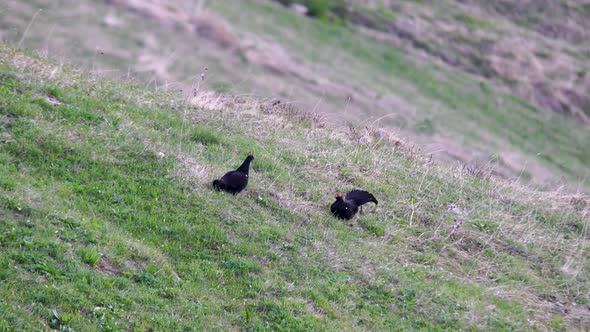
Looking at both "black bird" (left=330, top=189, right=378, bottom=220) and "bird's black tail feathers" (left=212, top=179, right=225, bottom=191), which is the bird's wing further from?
"black bird" (left=330, top=189, right=378, bottom=220)

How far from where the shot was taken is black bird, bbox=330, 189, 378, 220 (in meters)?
9.88

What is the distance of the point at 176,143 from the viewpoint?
35.4ft

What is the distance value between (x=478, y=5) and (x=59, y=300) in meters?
42.3

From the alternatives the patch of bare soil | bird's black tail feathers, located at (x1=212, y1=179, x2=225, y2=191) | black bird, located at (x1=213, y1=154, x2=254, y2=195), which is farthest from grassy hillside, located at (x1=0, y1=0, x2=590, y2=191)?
bird's black tail feathers, located at (x1=212, y1=179, x2=225, y2=191)

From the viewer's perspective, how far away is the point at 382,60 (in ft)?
115

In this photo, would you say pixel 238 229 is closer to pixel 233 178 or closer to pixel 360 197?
pixel 233 178

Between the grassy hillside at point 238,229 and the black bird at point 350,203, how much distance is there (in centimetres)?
16

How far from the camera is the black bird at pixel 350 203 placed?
9883mm

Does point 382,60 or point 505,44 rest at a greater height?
point 505,44

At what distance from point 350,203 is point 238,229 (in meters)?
1.77

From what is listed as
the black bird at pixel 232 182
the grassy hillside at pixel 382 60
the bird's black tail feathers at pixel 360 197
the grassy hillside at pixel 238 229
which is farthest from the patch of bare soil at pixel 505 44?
the black bird at pixel 232 182

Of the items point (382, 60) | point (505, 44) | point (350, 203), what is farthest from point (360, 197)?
point (505, 44)

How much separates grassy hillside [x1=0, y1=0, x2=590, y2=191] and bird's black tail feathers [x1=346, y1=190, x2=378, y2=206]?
1161cm

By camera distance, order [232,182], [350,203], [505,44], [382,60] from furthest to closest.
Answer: [505,44] → [382,60] → [350,203] → [232,182]
